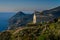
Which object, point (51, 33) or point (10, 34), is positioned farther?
point (10, 34)

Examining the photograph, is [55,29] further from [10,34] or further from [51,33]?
[10,34]

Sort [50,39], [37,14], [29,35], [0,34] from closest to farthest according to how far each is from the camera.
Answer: [50,39] → [29,35] → [0,34] → [37,14]

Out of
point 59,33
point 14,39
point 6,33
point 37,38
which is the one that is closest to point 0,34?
point 6,33

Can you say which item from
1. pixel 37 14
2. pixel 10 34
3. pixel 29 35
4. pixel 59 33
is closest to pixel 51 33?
pixel 59 33

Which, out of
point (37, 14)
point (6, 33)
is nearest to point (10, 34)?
point (6, 33)

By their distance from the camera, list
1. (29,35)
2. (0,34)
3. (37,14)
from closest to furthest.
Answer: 1. (29,35)
2. (0,34)
3. (37,14)

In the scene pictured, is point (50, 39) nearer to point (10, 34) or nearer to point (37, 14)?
point (10, 34)

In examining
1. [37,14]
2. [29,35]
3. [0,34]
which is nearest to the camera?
[29,35]

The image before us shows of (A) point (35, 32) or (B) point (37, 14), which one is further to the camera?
(B) point (37, 14)
